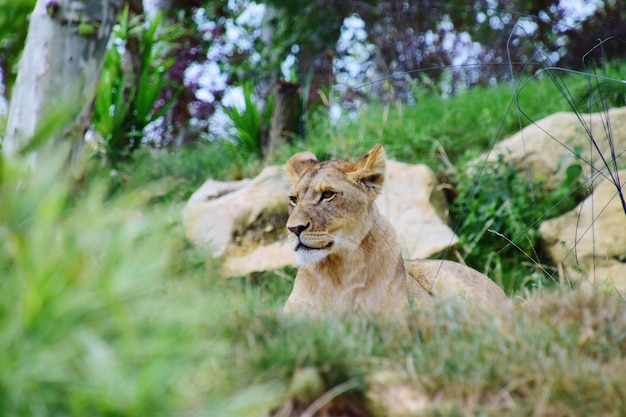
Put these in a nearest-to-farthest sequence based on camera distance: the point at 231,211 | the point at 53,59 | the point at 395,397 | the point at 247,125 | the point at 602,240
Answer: the point at 395,397 → the point at 602,240 → the point at 53,59 → the point at 231,211 → the point at 247,125

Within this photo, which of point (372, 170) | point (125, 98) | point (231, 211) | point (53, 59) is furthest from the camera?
point (125, 98)

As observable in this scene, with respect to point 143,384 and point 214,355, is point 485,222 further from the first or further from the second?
point 143,384

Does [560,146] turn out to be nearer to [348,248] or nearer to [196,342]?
[348,248]

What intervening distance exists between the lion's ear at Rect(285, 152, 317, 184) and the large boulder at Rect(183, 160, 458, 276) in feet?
5.95

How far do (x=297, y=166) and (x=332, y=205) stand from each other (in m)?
0.64

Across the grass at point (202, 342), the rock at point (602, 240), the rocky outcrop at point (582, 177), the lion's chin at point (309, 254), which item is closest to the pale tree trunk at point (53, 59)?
the lion's chin at point (309, 254)

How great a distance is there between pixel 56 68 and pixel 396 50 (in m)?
7.60

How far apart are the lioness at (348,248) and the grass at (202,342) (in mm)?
1125

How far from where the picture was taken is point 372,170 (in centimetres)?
458

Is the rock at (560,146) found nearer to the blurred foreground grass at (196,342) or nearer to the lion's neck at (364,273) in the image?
the lion's neck at (364,273)

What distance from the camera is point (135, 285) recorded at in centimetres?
210

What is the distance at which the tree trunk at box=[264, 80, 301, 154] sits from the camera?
886cm

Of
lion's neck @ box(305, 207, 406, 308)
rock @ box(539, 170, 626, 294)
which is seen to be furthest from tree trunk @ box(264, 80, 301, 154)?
lion's neck @ box(305, 207, 406, 308)

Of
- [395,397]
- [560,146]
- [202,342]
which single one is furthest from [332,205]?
[560,146]
